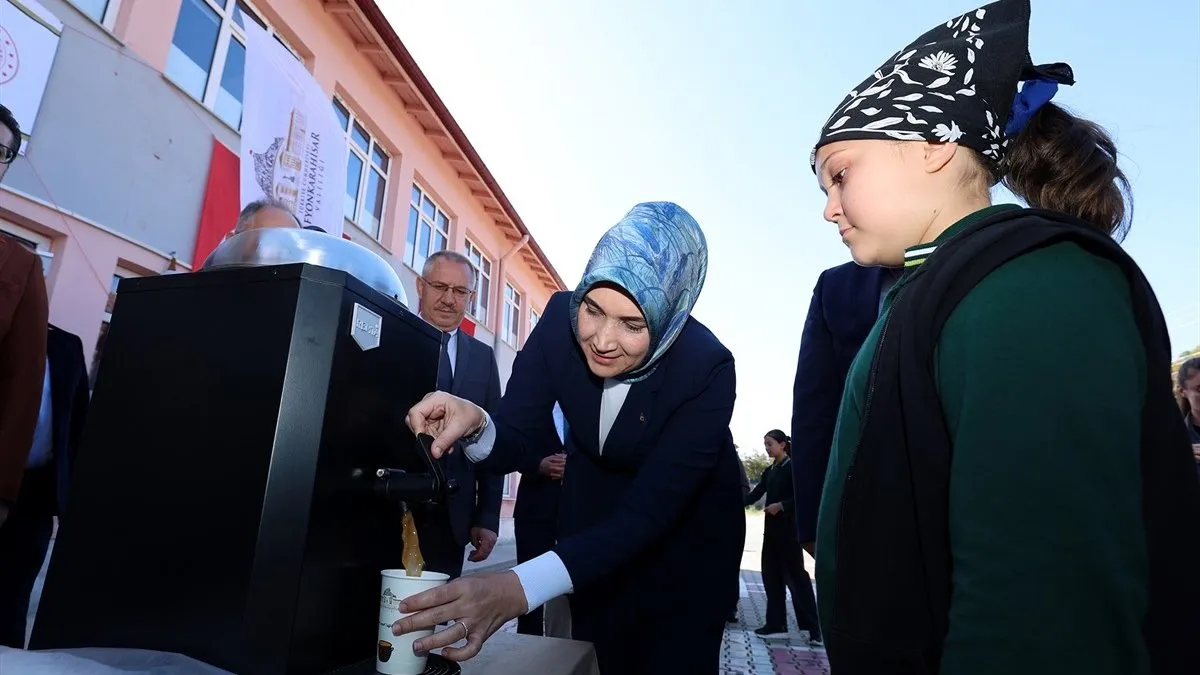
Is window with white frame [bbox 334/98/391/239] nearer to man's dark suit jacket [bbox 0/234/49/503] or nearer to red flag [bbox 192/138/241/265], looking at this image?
red flag [bbox 192/138/241/265]

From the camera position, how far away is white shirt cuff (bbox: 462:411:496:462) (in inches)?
54.8

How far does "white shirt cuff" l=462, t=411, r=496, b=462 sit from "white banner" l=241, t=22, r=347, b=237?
11.2 feet

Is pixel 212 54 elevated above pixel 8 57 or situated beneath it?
elevated above

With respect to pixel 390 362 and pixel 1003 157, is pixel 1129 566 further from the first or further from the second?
pixel 390 362

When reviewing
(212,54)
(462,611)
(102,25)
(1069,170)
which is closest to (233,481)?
(462,611)

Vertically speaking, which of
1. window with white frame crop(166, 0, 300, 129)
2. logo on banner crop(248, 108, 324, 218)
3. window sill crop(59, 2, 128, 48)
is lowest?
logo on banner crop(248, 108, 324, 218)

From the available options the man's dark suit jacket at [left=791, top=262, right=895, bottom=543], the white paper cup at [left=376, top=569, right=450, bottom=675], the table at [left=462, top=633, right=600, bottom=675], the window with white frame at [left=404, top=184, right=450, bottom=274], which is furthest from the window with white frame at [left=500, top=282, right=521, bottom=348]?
the white paper cup at [left=376, top=569, right=450, bottom=675]

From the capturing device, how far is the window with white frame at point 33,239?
3.70m

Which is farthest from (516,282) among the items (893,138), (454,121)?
(893,138)

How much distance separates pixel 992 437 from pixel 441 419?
849 millimetres

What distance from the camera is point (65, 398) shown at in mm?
2125

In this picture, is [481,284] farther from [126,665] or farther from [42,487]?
[126,665]

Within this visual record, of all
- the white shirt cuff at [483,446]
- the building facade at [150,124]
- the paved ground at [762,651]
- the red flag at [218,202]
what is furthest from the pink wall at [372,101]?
the white shirt cuff at [483,446]

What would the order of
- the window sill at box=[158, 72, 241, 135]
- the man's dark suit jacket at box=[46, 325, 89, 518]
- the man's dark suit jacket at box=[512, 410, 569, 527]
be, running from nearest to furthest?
the man's dark suit jacket at box=[46, 325, 89, 518]
the man's dark suit jacket at box=[512, 410, 569, 527]
the window sill at box=[158, 72, 241, 135]
